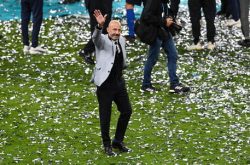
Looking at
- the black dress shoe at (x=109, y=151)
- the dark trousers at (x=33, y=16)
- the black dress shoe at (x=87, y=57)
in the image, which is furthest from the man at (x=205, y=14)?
the black dress shoe at (x=109, y=151)

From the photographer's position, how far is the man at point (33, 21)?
1505 cm

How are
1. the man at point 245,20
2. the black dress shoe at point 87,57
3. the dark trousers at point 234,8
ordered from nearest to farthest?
the black dress shoe at point 87,57 < the man at point 245,20 < the dark trousers at point 234,8

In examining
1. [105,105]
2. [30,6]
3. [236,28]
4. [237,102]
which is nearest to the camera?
[105,105]

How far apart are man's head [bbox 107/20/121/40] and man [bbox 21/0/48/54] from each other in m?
6.15

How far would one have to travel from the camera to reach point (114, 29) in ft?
29.9

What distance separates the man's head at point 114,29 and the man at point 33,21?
20.2ft

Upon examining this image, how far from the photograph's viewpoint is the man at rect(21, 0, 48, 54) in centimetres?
1505

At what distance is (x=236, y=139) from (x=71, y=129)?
2.37 m

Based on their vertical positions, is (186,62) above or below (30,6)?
below

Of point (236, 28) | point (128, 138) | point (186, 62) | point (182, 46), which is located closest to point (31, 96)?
point (128, 138)

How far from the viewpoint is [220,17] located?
60.9ft

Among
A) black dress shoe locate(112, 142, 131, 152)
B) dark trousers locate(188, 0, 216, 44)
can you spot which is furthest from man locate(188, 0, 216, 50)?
→ black dress shoe locate(112, 142, 131, 152)

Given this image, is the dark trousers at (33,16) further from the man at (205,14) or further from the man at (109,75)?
the man at (109,75)

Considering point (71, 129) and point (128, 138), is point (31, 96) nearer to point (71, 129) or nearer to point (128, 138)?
point (71, 129)
